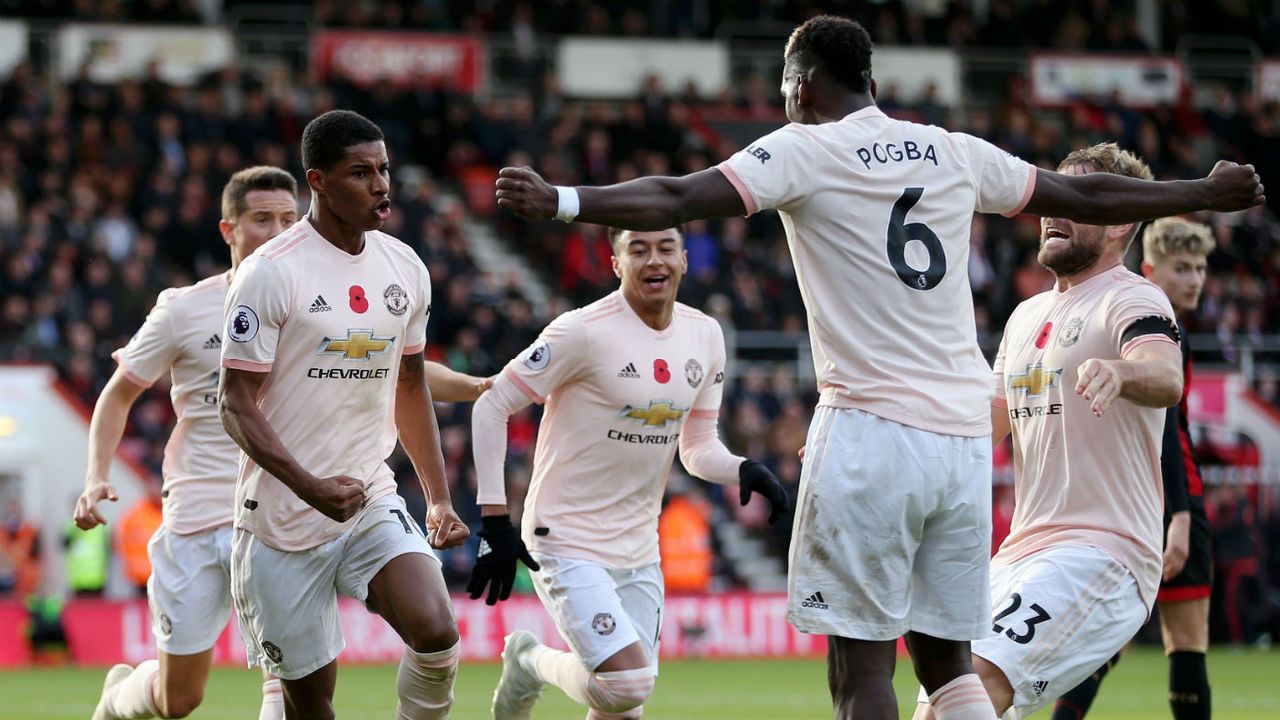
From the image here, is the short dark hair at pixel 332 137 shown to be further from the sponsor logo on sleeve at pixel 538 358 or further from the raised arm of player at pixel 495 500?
the sponsor logo on sleeve at pixel 538 358

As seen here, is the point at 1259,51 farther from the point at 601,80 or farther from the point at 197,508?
the point at 197,508

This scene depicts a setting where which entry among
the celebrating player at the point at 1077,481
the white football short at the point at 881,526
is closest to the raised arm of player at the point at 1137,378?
the celebrating player at the point at 1077,481

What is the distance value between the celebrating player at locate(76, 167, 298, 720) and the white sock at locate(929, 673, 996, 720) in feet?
11.9

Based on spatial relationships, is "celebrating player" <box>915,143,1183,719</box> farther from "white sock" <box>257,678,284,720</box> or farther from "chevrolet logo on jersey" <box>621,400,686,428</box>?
"white sock" <box>257,678,284,720</box>

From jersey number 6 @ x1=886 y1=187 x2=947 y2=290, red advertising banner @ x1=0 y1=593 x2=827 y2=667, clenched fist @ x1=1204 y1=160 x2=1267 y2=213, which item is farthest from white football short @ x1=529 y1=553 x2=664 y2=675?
red advertising banner @ x1=0 y1=593 x2=827 y2=667

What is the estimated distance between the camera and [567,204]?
518cm

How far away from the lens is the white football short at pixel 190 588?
827 cm

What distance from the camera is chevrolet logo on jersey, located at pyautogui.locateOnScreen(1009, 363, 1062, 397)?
6.59 m

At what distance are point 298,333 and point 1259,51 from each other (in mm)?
28050

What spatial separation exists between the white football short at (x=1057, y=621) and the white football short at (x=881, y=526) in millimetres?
587

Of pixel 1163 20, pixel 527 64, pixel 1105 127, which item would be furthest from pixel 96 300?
pixel 1163 20

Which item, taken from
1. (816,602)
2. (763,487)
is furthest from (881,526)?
(763,487)

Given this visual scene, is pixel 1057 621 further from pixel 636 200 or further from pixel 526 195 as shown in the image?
pixel 526 195

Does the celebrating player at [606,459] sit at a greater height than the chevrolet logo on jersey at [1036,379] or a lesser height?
lesser
